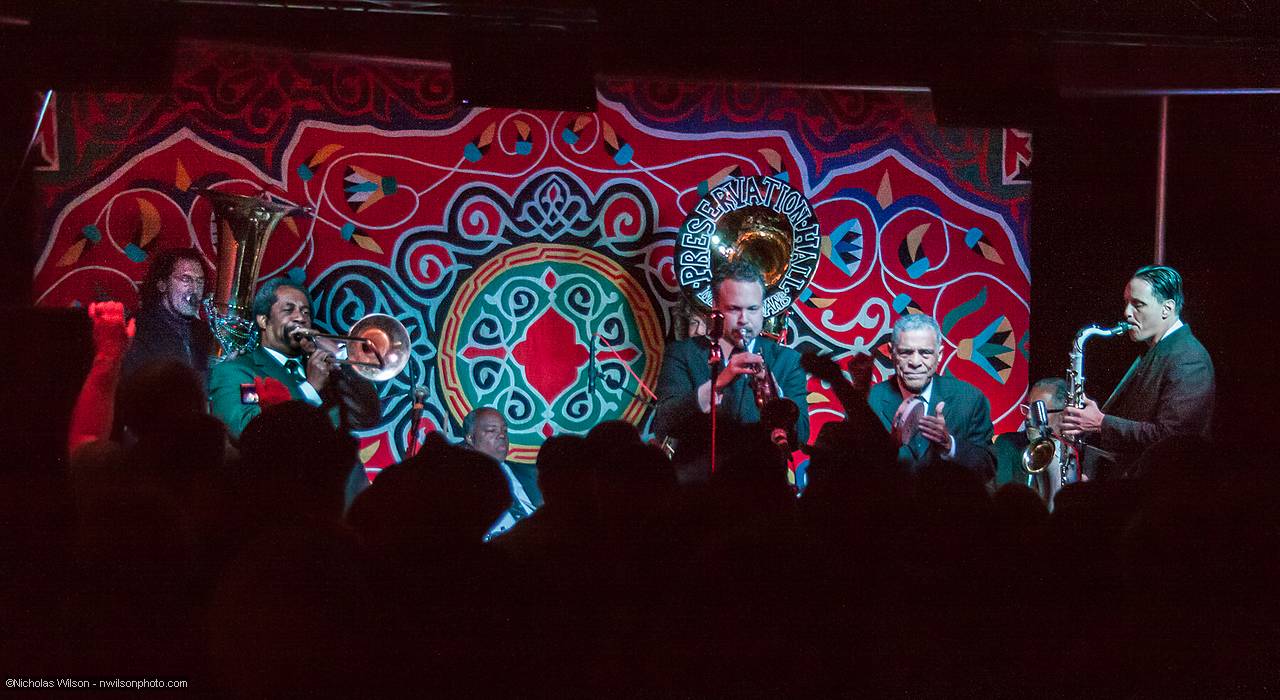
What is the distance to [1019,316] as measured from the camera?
6.68 meters

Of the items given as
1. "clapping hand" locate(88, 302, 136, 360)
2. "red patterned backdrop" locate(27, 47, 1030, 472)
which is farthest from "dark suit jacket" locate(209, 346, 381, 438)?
"clapping hand" locate(88, 302, 136, 360)

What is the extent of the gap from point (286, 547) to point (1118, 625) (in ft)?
4.06

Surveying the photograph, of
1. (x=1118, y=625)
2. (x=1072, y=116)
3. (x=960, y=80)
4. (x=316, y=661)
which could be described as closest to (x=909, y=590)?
(x=1118, y=625)

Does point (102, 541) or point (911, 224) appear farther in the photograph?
point (911, 224)

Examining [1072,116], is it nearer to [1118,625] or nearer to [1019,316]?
[1019,316]

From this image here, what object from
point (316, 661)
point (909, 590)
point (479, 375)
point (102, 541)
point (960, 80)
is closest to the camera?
point (316, 661)

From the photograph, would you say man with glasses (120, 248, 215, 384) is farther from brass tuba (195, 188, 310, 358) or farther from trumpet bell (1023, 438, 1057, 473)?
trumpet bell (1023, 438, 1057, 473)

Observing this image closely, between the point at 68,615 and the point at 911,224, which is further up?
the point at 911,224

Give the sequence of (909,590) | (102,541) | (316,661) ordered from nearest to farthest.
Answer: (316,661) < (102,541) < (909,590)

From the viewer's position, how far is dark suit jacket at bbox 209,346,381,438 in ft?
17.2

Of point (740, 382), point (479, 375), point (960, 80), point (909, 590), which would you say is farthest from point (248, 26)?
point (909, 590)

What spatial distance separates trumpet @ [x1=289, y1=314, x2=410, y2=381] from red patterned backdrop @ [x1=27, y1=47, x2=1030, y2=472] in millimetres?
193

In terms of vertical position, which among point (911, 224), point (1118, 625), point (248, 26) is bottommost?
point (1118, 625)

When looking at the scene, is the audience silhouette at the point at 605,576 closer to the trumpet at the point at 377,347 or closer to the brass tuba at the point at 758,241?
the trumpet at the point at 377,347
